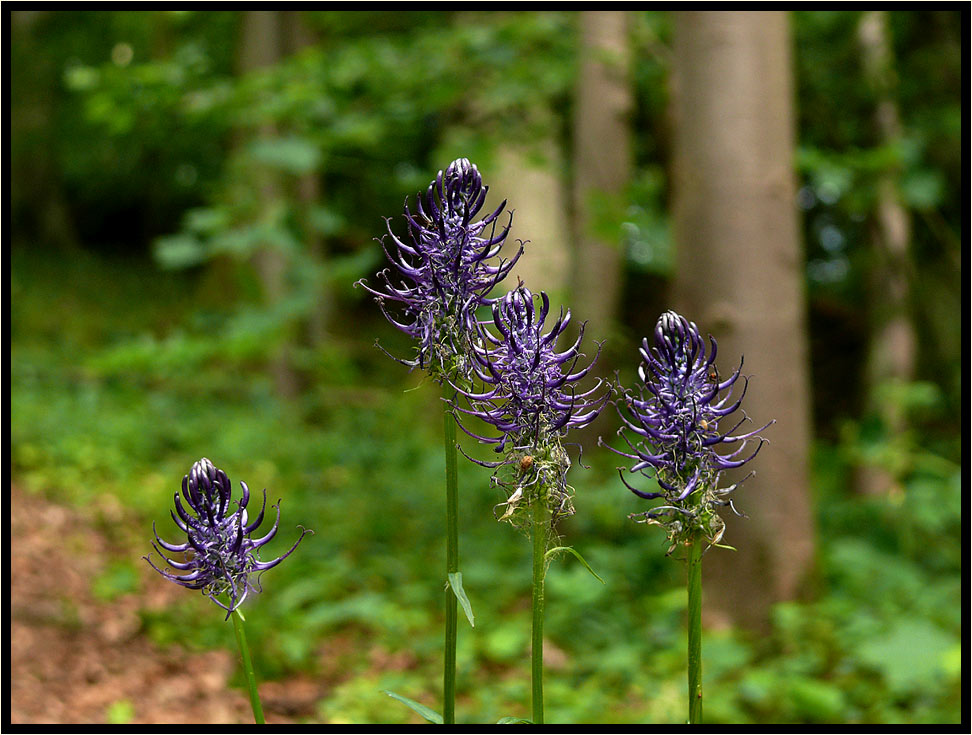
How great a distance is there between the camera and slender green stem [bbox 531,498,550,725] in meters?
1.05

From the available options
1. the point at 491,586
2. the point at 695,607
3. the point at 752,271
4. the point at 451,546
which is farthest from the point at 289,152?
the point at 695,607

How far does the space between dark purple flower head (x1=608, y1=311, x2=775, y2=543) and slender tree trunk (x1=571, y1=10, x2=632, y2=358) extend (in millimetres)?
4704

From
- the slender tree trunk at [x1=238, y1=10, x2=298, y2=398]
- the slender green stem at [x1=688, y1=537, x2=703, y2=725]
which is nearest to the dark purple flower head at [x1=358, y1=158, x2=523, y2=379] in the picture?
the slender green stem at [x1=688, y1=537, x2=703, y2=725]

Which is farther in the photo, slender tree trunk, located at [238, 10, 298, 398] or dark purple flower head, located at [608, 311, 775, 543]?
slender tree trunk, located at [238, 10, 298, 398]

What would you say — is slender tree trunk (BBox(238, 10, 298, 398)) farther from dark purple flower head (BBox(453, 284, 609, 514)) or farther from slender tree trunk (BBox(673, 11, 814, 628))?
dark purple flower head (BBox(453, 284, 609, 514))

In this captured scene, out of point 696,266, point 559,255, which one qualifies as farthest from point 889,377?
point 696,266

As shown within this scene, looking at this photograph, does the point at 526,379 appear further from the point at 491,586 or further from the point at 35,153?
the point at 35,153

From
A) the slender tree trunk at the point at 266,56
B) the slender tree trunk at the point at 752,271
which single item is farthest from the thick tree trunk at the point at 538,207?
the slender tree trunk at the point at 266,56

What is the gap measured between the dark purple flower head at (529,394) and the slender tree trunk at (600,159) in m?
4.70

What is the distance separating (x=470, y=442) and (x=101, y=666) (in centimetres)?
268

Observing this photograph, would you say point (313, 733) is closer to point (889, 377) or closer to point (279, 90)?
point (279, 90)

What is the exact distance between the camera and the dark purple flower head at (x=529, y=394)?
3.46ft

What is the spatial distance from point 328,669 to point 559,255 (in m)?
3.69

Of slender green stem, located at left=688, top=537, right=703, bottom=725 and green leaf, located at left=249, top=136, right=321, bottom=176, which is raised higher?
green leaf, located at left=249, top=136, right=321, bottom=176
